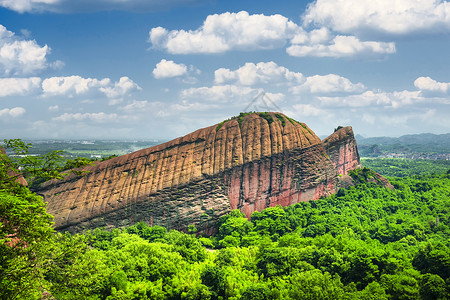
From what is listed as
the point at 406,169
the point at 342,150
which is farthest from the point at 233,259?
the point at 406,169

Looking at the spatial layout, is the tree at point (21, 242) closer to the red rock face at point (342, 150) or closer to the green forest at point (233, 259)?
the green forest at point (233, 259)

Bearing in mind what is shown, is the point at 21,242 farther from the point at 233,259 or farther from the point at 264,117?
the point at 264,117

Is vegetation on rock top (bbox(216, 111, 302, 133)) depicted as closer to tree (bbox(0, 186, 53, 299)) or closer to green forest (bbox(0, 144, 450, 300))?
green forest (bbox(0, 144, 450, 300))

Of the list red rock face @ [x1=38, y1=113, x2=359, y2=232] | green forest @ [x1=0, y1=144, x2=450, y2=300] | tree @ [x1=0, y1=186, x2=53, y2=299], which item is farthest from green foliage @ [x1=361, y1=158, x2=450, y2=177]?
tree @ [x1=0, y1=186, x2=53, y2=299]

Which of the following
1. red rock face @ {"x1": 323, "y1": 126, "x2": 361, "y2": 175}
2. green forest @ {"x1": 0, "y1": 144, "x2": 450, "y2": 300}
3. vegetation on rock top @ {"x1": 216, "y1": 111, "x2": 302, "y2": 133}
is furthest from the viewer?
red rock face @ {"x1": 323, "y1": 126, "x2": 361, "y2": 175}

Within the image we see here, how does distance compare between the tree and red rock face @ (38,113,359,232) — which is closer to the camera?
the tree
